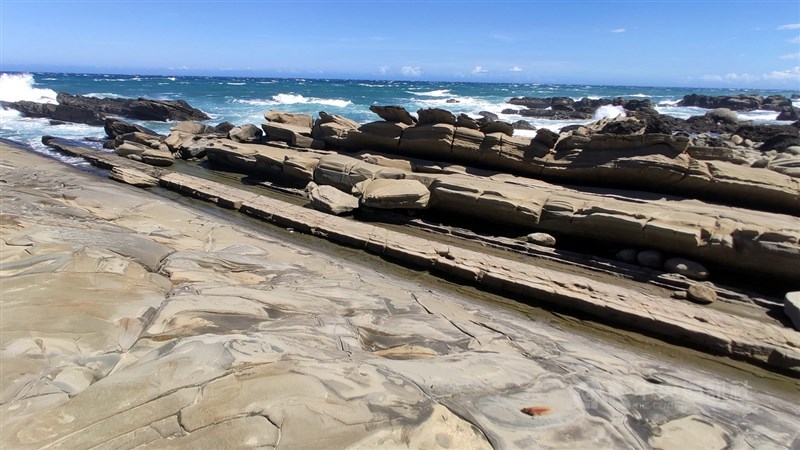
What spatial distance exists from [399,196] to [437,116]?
11.6ft

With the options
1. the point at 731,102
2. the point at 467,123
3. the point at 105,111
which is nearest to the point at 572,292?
the point at 467,123

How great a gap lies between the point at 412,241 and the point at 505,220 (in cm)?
225

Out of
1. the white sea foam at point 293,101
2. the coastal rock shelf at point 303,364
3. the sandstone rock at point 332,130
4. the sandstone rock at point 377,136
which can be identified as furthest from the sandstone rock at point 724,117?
the white sea foam at point 293,101

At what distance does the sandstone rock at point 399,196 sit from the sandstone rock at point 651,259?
15.9ft

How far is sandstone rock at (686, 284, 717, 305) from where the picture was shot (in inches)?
305

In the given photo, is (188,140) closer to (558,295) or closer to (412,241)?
(412,241)

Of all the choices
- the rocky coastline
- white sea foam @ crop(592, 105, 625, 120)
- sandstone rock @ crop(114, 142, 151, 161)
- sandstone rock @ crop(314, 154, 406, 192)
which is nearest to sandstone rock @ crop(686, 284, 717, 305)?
the rocky coastline

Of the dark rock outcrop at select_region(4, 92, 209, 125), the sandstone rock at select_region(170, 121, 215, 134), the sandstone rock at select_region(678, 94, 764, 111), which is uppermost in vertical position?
the sandstone rock at select_region(678, 94, 764, 111)

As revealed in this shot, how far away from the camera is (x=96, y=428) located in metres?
2.95

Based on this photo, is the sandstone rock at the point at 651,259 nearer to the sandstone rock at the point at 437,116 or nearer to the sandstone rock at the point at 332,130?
the sandstone rock at the point at 437,116

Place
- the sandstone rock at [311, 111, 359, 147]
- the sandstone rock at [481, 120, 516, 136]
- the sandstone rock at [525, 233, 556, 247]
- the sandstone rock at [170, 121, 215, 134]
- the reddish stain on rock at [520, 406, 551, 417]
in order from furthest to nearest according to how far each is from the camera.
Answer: the sandstone rock at [170, 121, 215, 134], the sandstone rock at [311, 111, 359, 147], the sandstone rock at [481, 120, 516, 136], the sandstone rock at [525, 233, 556, 247], the reddish stain on rock at [520, 406, 551, 417]

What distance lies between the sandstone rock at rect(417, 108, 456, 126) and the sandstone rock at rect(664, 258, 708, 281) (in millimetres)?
7014

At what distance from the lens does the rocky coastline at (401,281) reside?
11.0ft

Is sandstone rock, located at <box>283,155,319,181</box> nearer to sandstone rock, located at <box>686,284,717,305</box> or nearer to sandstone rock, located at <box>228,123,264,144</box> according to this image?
sandstone rock, located at <box>228,123,264,144</box>
